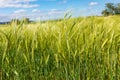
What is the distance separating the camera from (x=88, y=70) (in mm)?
2078

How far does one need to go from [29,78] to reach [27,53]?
0.17 metres

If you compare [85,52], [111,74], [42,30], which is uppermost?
[42,30]

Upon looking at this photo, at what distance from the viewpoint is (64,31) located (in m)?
1.95

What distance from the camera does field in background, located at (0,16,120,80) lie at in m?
1.97

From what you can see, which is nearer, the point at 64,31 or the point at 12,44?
the point at 64,31

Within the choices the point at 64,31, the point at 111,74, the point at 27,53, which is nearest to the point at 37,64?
the point at 27,53

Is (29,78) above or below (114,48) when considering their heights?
below

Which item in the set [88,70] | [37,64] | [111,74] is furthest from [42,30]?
[111,74]

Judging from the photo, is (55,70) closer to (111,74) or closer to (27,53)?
(27,53)

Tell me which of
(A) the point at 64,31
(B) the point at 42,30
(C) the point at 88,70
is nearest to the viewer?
(A) the point at 64,31

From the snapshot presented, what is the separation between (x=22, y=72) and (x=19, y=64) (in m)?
0.06

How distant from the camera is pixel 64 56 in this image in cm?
189

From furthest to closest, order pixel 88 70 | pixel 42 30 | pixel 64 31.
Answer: pixel 42 30 < pixel 88 70 < pixel 64 31

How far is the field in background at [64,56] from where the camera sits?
1969 millimetres
